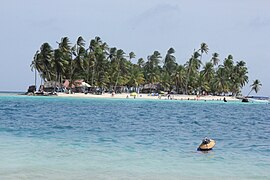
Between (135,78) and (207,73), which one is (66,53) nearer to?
(135,78)

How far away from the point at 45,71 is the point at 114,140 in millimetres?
77850

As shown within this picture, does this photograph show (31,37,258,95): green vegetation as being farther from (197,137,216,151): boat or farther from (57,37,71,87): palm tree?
(197,137,216,151): boat

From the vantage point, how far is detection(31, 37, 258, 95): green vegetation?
9150 centimetres

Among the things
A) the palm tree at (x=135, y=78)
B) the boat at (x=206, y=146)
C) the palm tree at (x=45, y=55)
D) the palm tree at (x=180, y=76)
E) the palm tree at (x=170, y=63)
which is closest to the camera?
the boat at (x=206, y=146)

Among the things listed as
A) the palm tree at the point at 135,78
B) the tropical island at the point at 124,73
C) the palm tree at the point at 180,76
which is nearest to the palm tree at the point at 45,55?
the tropical island at the point at 124,73

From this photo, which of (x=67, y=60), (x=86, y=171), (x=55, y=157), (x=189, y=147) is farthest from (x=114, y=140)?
(x=67, y=60)

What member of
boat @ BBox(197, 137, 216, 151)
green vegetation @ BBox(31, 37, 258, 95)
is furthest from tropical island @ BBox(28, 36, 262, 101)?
boat @ BBox(197, 137, 216, 151)

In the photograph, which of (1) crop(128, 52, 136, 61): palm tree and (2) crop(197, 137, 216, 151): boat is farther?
(1) crop(128, 52, 136, 61): palm tree

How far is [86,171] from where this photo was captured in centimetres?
1166

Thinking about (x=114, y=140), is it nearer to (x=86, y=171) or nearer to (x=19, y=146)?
(x=19, y=146)

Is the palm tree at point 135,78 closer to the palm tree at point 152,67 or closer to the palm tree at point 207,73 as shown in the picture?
the palm tree at point 152,67

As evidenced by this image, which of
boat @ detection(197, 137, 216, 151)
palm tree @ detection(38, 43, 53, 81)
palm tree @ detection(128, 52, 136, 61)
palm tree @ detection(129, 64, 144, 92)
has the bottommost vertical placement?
boat @ detection(197, 137, 216, 151)

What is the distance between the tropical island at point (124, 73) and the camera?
9250 cm

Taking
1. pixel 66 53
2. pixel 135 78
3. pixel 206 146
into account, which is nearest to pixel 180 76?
pixel 135 78
